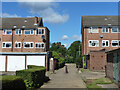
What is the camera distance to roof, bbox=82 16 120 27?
136ft

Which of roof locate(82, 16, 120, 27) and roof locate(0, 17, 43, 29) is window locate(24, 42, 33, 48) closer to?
roof locate(0, 17, 43, 29)

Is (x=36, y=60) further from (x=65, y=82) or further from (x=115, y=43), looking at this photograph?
(x=115, y=43)

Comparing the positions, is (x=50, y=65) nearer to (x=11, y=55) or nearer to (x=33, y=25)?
(x=11, y=55)

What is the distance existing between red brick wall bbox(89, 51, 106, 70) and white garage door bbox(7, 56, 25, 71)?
12.4m

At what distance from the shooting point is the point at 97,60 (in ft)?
108

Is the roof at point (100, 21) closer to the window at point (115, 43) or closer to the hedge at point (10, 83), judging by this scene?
the window at point (115, 43)

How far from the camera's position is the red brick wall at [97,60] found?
32500 mm

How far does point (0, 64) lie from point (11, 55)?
239 centimetres

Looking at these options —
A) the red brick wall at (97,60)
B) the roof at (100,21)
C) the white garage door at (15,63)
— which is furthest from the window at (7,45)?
the red brick wall at (97,60)

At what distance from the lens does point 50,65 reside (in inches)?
1282

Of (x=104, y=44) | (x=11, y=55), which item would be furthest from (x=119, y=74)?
(x=104, y=44)

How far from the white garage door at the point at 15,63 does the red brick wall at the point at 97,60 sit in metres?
12.4

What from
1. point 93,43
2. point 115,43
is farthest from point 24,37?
point 115,43

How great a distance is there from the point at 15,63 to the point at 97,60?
1474cm
